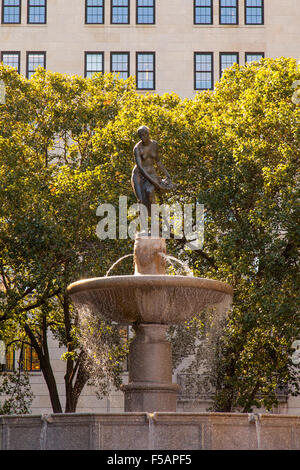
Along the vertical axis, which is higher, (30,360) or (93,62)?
(93,62)

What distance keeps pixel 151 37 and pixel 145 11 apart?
1462 millimetres

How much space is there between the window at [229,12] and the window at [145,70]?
4.06 meters

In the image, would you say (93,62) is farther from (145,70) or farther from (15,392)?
(15,392)

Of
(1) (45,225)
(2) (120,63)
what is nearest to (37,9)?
(2) (120,63)

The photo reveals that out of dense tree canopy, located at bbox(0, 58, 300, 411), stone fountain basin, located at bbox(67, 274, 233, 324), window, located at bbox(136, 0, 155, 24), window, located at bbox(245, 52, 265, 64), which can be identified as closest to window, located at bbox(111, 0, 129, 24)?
window, located at bbox(136, 0, 155, 24)

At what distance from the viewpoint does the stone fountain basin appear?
16.0 metres

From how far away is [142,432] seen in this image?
13.6 meters

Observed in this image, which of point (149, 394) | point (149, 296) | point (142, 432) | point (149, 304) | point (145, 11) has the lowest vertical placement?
point (142, 432)

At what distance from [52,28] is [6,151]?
18658mm

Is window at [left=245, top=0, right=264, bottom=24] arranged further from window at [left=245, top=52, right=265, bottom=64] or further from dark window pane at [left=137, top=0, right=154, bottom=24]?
dark window pane at [left=137, top=0, right=154, bottom=24]

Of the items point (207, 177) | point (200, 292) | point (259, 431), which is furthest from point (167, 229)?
point (259, 431)

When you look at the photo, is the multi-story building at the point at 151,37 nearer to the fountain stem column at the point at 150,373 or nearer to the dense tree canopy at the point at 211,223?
the dense tree canopy at the point at 211,223

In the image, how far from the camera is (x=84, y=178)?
27.5 m

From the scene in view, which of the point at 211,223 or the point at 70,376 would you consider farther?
the point at 70,376
